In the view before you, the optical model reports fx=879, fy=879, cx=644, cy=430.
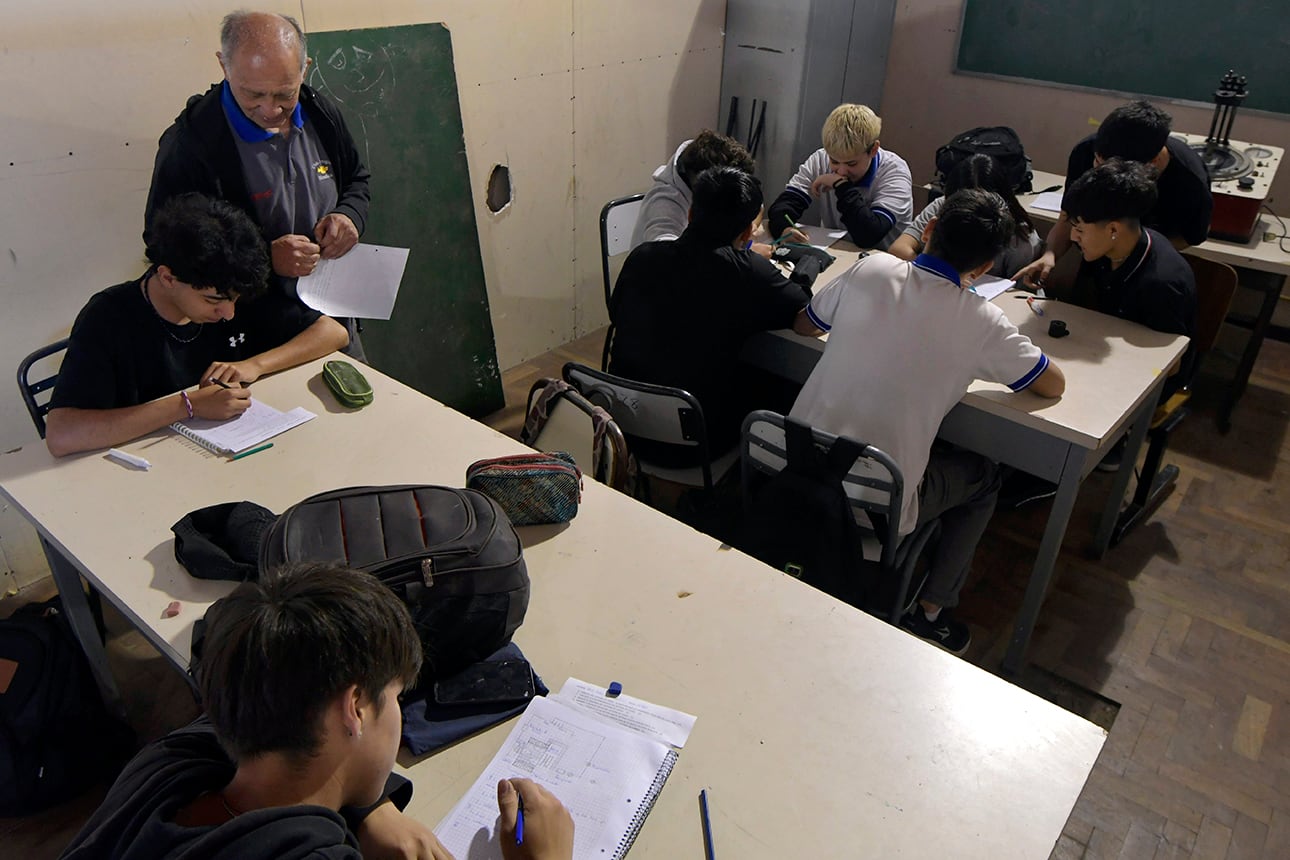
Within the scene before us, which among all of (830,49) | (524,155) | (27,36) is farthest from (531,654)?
(830,49)

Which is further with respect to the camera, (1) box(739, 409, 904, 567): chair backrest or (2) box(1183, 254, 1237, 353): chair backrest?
(2) box(1183, 254, 1237, 353): chair backrest

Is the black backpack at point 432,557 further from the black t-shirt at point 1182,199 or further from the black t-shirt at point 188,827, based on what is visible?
the black t-shirt at point 1182,199

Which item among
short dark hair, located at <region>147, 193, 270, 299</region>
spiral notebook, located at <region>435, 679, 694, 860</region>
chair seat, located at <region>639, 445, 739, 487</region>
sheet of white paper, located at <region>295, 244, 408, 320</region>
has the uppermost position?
short dark hair, located at <region>147, 193, 270, 299</region>

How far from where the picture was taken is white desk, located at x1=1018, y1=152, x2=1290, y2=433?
3.27 metres

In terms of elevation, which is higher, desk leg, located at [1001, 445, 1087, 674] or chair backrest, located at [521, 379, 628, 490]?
chair backrest, located at [521, 379, 628, 490]

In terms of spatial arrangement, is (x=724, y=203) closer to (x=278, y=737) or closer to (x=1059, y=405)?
(x=1059, y=405)

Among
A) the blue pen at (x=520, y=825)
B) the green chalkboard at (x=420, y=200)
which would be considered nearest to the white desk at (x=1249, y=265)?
the green chalkboard at (x=420, y=200)

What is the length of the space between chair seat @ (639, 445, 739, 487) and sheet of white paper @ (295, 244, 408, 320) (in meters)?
0.83

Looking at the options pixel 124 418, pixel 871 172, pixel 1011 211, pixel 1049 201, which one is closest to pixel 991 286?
pixel 1011 211

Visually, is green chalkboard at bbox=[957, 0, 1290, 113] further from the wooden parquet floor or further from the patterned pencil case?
the patterned pencil case

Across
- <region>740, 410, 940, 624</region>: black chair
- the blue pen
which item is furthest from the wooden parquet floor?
the blue pen

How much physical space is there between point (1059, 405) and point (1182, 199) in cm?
135

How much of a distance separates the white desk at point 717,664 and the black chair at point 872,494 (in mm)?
459

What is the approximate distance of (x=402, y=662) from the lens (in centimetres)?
101
